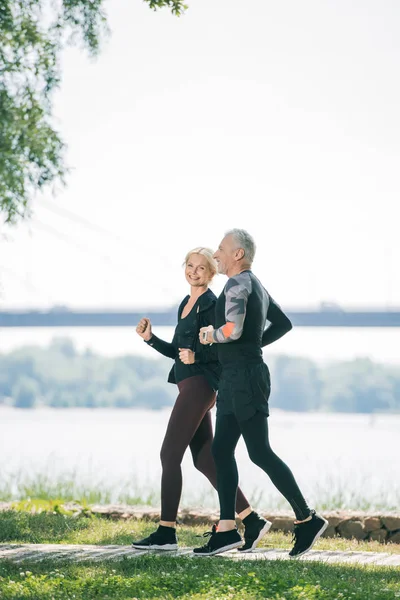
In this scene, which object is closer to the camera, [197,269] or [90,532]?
[197,269]

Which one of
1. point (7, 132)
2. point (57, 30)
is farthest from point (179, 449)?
point (57, 30)

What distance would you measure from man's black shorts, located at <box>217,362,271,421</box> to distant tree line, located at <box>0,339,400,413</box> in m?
41.0

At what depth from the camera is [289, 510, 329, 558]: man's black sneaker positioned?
4.43m

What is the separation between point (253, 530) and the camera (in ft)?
15.0

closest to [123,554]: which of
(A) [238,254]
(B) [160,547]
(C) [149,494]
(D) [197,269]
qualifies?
(B) [160,547]

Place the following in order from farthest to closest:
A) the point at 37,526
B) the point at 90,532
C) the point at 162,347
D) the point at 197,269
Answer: the point at 37,526, the point at 90,532, the point at 162,347, the point at 197,269

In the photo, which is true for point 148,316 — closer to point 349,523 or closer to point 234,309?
point 349,523

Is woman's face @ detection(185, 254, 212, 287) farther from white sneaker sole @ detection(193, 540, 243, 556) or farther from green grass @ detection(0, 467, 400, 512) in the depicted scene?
green grass @ detection(0, 467, 400, 512)

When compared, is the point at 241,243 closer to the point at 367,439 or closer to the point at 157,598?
the point at 157,598

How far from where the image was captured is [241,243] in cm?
456

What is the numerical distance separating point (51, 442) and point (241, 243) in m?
23.5

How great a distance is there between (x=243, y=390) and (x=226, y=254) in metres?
0.65

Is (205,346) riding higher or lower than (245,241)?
lower

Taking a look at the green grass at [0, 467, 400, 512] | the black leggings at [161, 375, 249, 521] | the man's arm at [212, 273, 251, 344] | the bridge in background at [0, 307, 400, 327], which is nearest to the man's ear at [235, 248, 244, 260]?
the man's arm at [212, 273, 251, 344]
